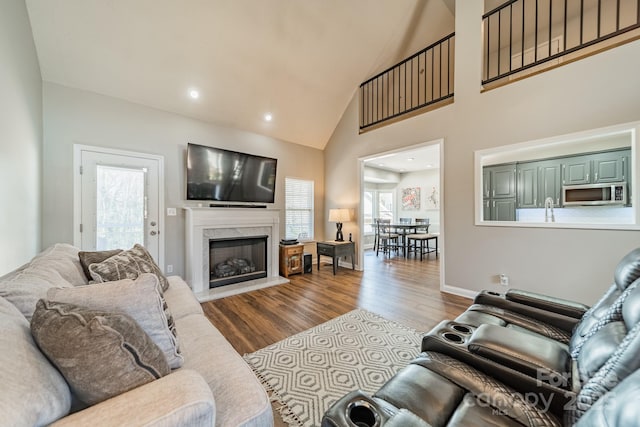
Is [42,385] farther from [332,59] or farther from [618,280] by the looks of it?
[332,59]

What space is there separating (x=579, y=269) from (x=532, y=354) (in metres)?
2.25

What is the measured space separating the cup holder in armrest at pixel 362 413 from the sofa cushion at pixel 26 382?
85 cm

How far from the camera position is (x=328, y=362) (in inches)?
77.0

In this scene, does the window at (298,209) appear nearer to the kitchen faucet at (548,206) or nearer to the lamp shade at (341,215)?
the lamp shade at (341,215)

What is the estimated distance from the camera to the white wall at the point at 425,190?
25.5ft

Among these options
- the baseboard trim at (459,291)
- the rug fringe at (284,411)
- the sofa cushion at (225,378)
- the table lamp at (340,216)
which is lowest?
the rug fringe at (284,411)

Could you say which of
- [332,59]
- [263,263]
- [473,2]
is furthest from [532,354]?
[332,59]

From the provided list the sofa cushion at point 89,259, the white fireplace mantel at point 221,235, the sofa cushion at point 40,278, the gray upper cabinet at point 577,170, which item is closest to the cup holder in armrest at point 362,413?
the sofa cushion at point 40,278

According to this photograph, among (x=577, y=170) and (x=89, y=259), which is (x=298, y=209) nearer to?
(x=89, y=259)

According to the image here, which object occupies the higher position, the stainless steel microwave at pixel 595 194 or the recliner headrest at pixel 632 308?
the stainless steel microwave at pixel 595 194

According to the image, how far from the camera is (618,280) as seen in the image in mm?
1397

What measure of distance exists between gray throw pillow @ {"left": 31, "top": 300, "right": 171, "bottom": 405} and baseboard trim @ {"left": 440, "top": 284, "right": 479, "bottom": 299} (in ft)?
11.9

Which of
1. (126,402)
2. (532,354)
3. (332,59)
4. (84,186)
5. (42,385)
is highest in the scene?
(332,59)

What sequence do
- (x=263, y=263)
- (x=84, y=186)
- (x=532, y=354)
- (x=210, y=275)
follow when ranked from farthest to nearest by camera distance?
(x=263, y=263) → (x=210, y=275) → (x=84, y=186) → (x=532, y=354)
